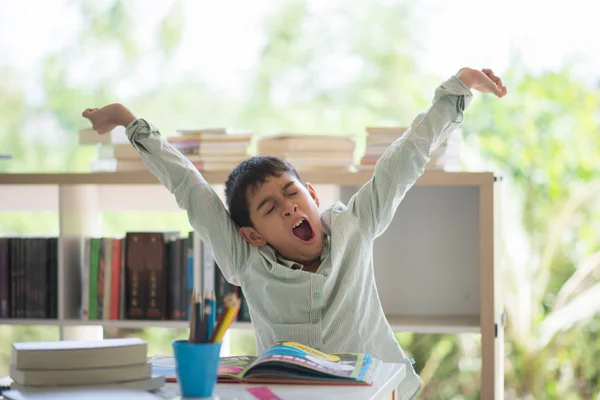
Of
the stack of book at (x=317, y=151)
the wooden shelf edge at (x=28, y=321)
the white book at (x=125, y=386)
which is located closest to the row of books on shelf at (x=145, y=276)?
the wooden shelf edge at (x=28, y=321)

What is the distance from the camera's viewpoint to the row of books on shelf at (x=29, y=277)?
2803mm

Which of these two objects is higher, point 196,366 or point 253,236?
point 253,236

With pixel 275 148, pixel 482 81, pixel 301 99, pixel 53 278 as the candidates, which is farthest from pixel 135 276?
pixel 301 99

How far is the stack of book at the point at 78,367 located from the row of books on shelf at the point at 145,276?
1.42 metres

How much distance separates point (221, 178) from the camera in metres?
2.59

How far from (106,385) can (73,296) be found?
5.39ft

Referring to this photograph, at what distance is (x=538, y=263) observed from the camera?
401 cm

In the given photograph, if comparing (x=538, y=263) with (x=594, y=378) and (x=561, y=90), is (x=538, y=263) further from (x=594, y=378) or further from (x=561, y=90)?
(x=561, y=90)

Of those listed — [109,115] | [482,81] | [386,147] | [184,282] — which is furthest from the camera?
Answer: [184,282]

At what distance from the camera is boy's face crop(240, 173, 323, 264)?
1745 millimetres

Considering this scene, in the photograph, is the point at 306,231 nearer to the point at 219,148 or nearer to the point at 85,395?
the point at 85,395

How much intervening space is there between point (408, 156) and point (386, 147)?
0.78 metres

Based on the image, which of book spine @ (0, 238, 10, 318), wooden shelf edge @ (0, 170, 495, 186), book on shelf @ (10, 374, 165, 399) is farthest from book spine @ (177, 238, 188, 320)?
book on shelf @ (10, 374, 165, 399)

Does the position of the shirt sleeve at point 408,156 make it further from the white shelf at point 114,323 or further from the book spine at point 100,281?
the book spine at point 100,281
